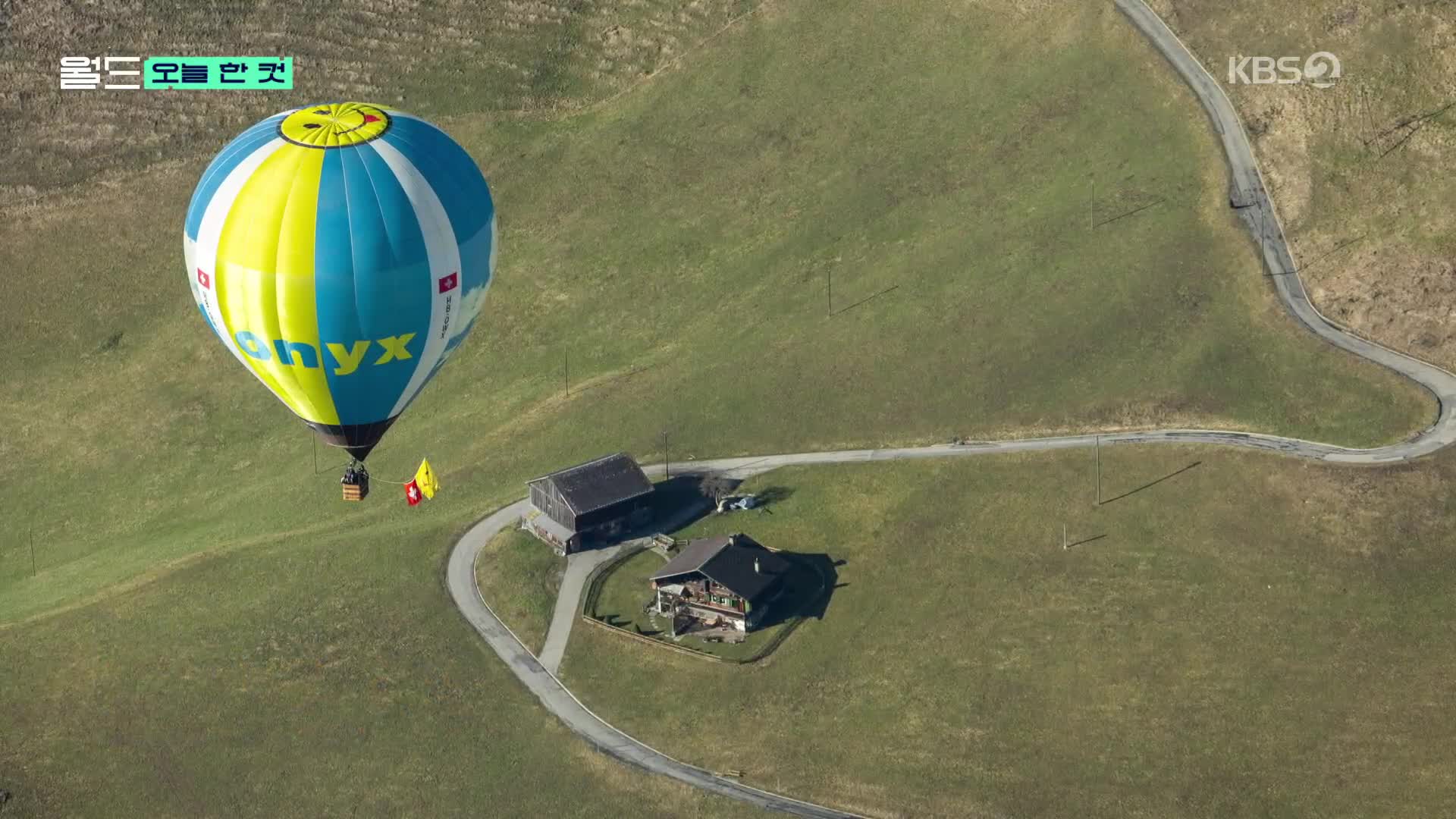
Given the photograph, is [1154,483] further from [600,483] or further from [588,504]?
[588,504]

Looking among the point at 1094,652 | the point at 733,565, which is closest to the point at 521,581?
the point at 733,565

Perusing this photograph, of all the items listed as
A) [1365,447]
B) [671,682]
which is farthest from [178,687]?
[1365,447]

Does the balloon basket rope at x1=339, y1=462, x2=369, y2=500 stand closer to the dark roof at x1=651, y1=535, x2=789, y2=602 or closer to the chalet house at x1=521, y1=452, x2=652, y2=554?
the dark roof at x1=651, y1=535, x2=789, y2=602

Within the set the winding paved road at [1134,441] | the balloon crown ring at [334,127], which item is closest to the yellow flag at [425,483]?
the winding paved road at [1134,441]

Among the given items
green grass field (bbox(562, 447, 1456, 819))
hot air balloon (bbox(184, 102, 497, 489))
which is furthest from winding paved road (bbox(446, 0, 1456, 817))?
hot air balloon (bbox(184, 102, 497, 489))

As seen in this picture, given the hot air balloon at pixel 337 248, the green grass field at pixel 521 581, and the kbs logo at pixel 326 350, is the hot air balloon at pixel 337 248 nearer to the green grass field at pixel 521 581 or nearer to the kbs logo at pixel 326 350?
the kbs logo at pixel 326 350

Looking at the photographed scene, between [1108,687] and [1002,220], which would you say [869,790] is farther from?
[1002,220]
